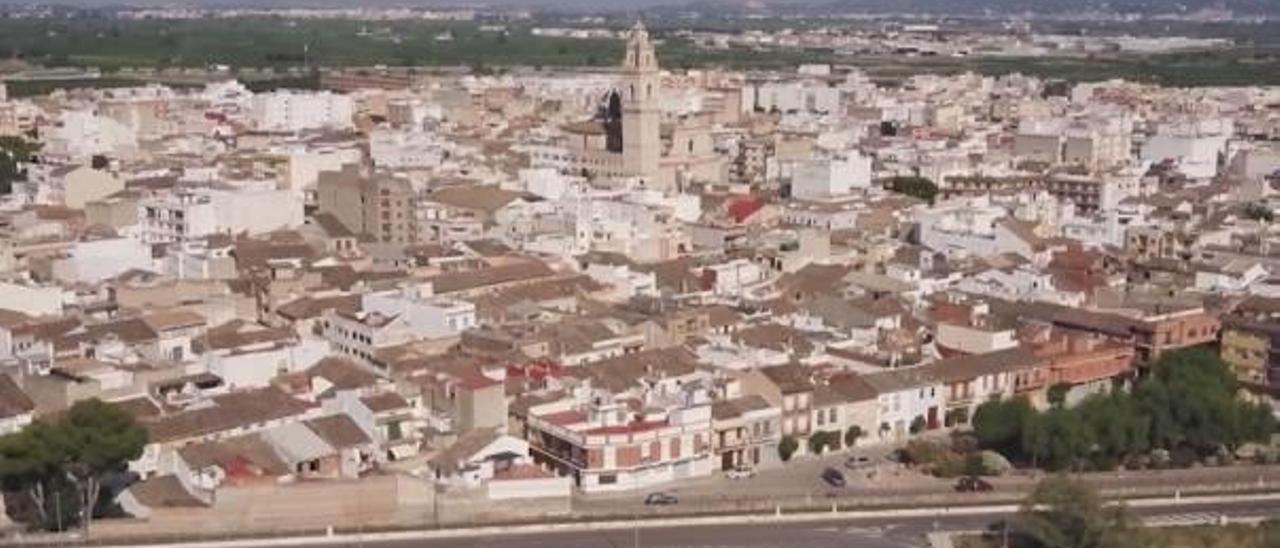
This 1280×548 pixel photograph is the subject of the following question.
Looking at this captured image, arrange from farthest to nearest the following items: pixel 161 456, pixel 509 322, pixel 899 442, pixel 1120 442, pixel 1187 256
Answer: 1. pixel 1187 256
2. pixel 509 322
3. pixel 899 442
4. pixel 1120 442
5. pixel 161 456

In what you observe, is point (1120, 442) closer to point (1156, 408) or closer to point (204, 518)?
point (1156, 408)

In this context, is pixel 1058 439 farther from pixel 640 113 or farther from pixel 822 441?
pixel 640 113

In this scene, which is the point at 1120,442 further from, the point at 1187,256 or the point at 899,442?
the point at 1187,256

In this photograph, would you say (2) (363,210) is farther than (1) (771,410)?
Yes

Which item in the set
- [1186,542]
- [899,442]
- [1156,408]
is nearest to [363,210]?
[899,442]

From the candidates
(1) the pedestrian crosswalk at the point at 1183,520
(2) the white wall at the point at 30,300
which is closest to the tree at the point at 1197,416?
(1) the pedestrian crosswalk at the point at 1183,520

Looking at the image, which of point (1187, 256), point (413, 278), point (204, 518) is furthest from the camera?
point (1187, 256)
